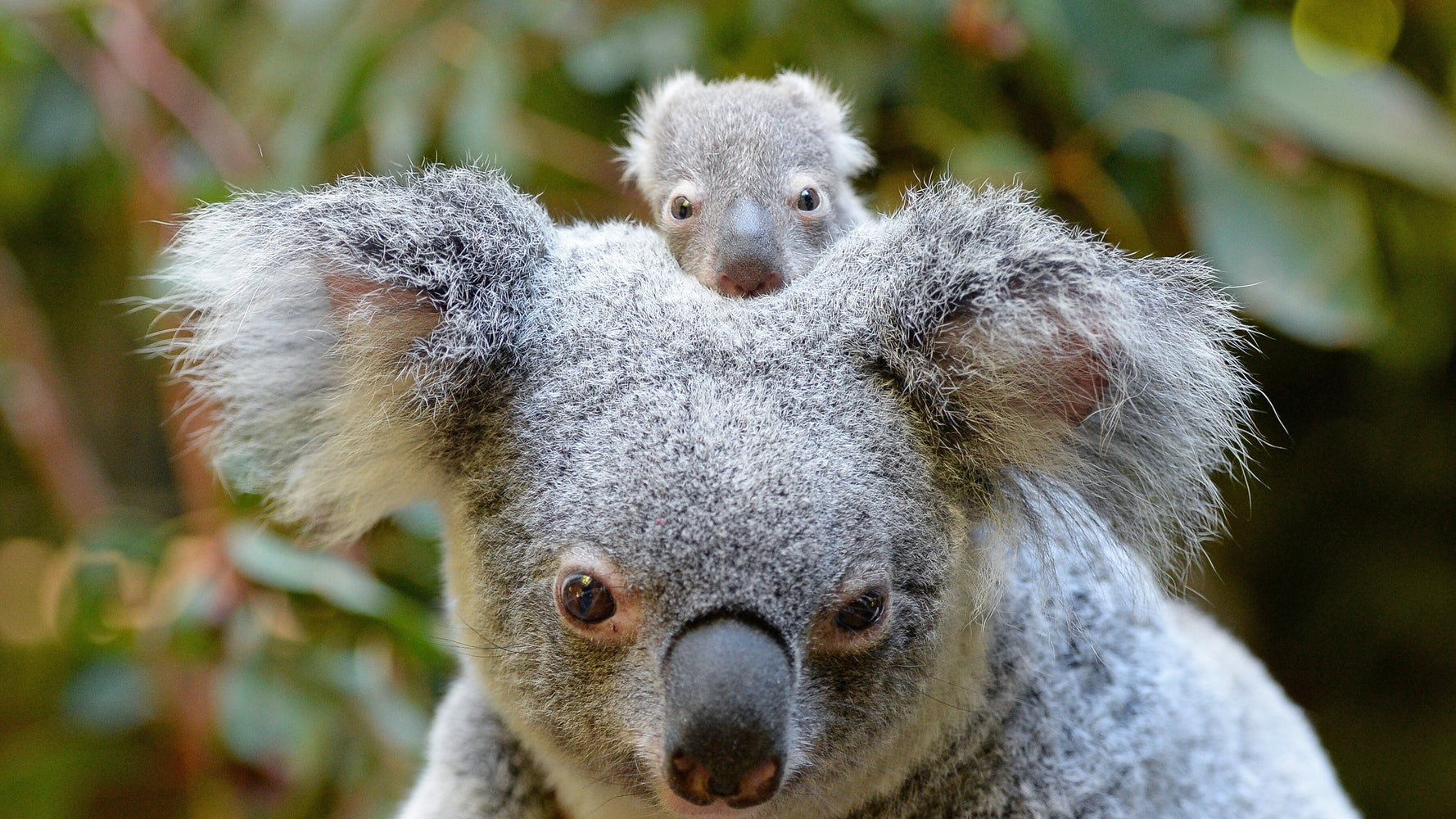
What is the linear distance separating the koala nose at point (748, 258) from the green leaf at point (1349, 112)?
128 cm

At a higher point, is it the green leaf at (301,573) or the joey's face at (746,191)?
the joey's face at (746,191)

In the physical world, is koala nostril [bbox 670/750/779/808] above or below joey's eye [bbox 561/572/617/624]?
below

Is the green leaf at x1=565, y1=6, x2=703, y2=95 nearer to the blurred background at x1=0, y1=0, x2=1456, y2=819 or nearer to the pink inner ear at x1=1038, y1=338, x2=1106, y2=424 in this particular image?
the blurred background at x1=0, y1=0, x2=1456, y2=819

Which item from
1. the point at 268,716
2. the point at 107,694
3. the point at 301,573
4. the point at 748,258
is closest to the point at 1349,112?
the point at 748,258

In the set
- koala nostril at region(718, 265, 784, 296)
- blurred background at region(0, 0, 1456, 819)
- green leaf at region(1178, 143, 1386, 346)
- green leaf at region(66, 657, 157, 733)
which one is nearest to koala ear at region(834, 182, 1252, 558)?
koala nostril at region(718, 265, 784, 296)

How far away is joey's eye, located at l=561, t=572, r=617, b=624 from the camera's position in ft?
3.43

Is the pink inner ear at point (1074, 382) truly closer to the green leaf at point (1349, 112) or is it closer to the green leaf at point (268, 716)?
the green leaf at point (1349, 112)

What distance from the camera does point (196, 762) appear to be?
2.45 m

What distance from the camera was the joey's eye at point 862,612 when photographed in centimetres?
104

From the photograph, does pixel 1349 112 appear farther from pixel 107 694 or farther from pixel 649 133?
pixel 107 694

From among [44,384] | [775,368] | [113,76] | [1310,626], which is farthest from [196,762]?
[1310,626]

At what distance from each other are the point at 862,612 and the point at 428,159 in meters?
1.58

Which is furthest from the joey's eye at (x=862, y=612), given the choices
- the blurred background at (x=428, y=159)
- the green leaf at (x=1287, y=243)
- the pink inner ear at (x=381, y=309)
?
the green leaf at (x=1287, y=243)

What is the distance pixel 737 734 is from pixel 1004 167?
1.39 meters
